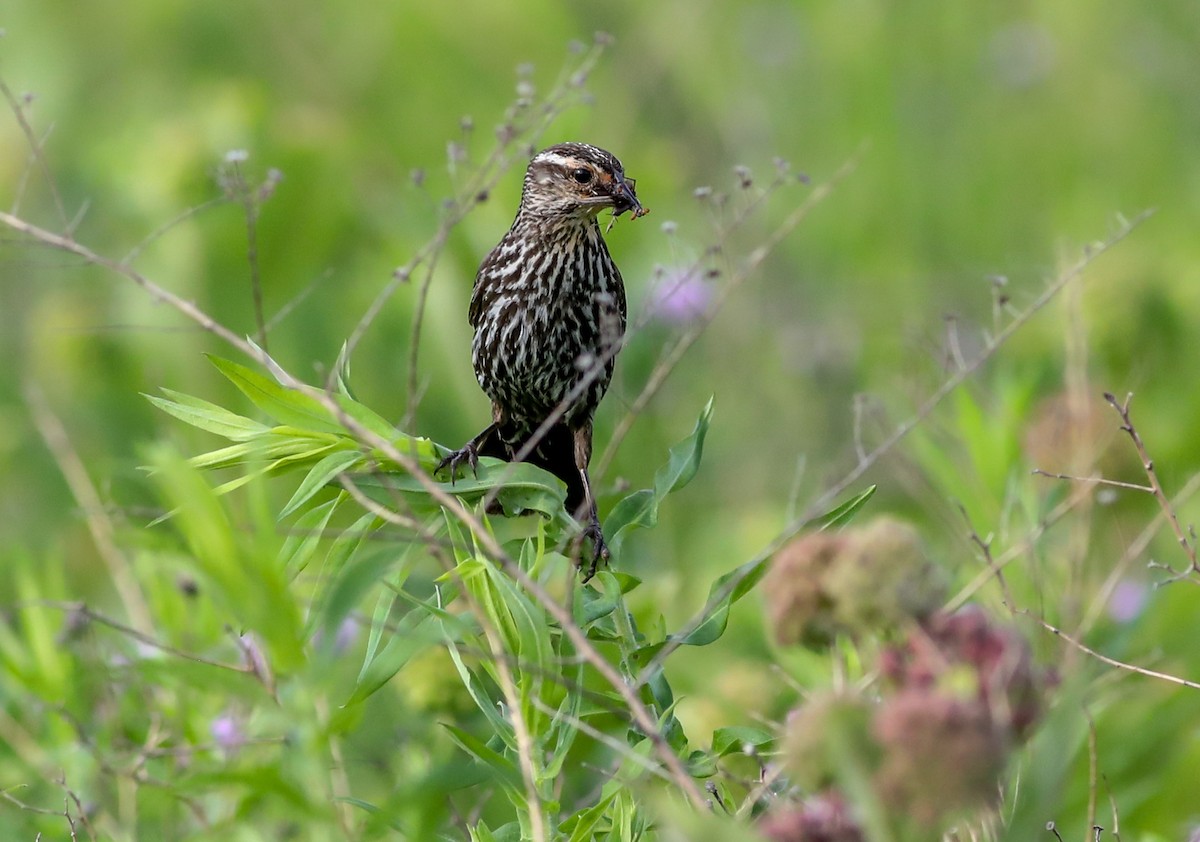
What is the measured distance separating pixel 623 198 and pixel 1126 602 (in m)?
1.89

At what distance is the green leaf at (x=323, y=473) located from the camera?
2.40 meters

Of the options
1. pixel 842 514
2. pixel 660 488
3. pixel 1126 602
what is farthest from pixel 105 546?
pixel 1126 602

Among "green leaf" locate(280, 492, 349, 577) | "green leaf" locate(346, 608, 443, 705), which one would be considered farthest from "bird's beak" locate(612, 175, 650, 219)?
"green leaf" locate(346, 608, 443, 705)

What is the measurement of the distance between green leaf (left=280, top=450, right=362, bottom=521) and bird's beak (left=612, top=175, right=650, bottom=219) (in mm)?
1576

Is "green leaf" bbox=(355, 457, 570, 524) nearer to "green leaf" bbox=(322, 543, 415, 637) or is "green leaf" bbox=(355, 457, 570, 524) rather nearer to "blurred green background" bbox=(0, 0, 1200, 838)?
"green leaf" bbox=(322, 543, 415, 637)

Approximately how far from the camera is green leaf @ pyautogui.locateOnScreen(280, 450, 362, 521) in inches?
94.7

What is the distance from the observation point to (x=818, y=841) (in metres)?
1.67

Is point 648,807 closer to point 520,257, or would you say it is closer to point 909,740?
point 909,740

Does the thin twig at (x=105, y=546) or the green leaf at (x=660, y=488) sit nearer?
the green leaf at (x=660, y=488)

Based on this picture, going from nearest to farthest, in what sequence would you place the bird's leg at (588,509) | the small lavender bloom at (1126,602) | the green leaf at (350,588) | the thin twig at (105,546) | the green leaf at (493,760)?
the green leaf at (350,588) < the green leaf at (493,760) < the bird's leg at (588,509) < the thin twig at (105,546) < the small lavender bloom at (1126,602)

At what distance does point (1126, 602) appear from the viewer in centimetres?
458

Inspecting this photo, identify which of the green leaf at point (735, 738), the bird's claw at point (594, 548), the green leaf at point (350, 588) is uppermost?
the green leaf at point (350, 588)

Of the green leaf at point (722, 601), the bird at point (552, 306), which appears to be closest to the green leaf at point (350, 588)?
the green leaf at point (722, 601)

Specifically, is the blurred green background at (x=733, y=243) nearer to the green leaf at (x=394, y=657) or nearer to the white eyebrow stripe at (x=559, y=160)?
the white eyebrow stripe at (x=559, y=160)
